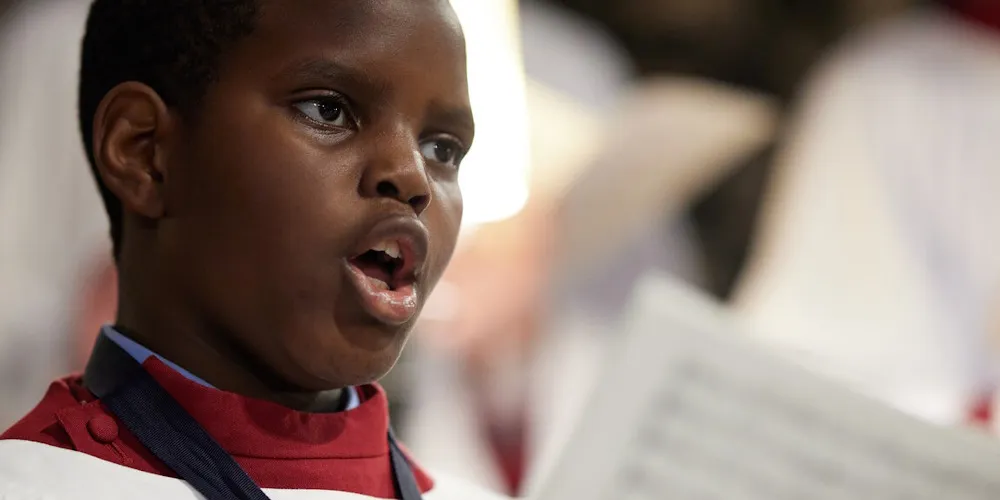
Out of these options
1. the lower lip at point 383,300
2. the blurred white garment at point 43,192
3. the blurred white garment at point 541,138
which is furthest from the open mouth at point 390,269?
the blurred white garment at point 43,192

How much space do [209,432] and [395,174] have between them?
0.52 ft

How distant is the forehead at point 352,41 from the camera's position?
570 millimetres

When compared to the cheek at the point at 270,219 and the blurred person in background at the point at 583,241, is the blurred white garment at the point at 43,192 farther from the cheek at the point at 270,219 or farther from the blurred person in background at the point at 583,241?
the cheek at the point at 270,219

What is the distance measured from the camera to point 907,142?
1.82 metres

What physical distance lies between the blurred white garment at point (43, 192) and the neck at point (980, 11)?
55.0 inches

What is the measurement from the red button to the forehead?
19 centimetres

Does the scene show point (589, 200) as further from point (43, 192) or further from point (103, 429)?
point (103, 429)

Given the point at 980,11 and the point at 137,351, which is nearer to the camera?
the point at 137,351

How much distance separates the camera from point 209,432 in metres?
0.58

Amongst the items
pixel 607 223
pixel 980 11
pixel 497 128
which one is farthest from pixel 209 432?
pixel 980 11

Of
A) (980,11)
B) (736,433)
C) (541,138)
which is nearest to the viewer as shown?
(736,433)

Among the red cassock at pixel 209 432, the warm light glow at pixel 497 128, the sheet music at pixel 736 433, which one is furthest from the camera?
the warm light glow at pixel 497 128

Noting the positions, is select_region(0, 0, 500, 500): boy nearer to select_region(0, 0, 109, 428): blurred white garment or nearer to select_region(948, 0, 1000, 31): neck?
select_region(0, 0, 109, 428): blurred white garment

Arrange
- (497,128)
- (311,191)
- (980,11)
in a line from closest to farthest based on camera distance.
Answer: (311,191)
(497,128)
(980,11)
